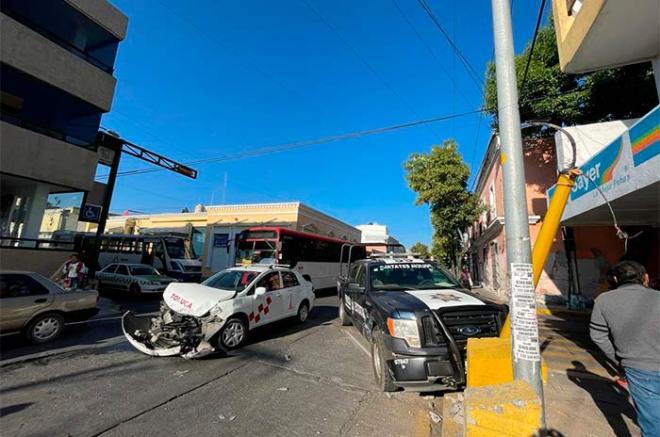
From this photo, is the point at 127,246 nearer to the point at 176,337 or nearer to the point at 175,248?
the point at 175,248

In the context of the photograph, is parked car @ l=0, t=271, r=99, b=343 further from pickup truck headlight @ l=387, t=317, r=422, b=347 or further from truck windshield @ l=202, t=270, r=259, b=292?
pickup truck headlight @ l=387, t=317, r=422, b=347

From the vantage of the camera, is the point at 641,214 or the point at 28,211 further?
the point at 28,211

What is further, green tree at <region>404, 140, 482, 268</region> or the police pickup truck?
green tree at <region>404, 140, 482, 268</region>

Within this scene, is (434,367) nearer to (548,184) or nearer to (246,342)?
(246,342)

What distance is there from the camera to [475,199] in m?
18.1

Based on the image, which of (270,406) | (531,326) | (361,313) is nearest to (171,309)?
(270,406)

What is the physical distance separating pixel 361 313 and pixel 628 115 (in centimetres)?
1395

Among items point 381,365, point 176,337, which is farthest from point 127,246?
point 381,365

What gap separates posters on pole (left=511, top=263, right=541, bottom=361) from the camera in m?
2.47

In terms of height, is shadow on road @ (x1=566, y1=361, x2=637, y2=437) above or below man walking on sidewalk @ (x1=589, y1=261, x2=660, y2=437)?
below

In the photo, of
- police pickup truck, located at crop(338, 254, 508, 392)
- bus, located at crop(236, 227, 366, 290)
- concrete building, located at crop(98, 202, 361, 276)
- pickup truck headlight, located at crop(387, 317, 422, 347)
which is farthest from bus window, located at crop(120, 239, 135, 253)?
pickup truck headlight, located at crop(387, 317, 422, 347)

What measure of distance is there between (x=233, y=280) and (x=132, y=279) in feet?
28.4

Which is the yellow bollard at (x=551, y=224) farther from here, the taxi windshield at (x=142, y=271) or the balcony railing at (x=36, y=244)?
the balcony railing at (x=36, y=244)

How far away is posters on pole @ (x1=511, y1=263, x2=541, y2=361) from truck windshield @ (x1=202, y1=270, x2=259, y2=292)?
17.3 ft
